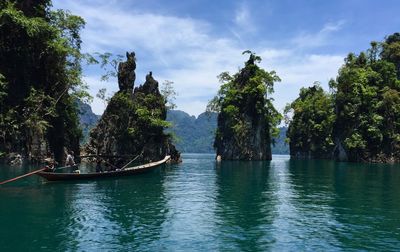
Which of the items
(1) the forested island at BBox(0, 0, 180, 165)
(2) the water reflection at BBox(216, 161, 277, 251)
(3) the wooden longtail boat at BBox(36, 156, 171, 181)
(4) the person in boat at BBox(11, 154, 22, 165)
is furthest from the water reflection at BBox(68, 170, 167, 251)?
(4) the person in boat at BBox(11, 154, 22, 165)

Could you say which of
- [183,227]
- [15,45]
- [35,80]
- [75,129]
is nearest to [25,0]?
[15,45]

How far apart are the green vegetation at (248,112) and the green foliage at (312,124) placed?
17.7 meters

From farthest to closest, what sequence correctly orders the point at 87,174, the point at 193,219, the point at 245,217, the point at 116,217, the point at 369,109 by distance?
1. the point at 369,109
2. the point at 87,174
3. the point at 245,217
4. the point at 116,217
5. the point at 193,219

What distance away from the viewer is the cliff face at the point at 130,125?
72688 millimetres

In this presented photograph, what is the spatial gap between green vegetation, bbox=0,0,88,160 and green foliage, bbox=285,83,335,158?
215 feet

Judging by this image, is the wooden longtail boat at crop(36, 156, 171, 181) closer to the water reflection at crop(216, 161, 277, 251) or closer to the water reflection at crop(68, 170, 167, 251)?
the water reflection at crop(68, 170, 167, 251)

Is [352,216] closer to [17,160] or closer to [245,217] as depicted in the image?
[245,217]

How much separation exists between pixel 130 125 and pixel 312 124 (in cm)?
6139

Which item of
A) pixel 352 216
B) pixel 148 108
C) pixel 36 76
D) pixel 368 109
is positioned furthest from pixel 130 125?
pixel 352 216

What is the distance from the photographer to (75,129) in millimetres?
66625

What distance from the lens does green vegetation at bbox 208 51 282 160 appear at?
90750 mm

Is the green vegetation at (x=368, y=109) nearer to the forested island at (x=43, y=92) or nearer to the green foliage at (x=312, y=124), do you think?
the green foliage at (x=312, y=124)

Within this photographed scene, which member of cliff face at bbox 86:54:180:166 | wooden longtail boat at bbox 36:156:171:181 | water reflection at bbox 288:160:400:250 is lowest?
water reflection at bbox 288:160:400:250

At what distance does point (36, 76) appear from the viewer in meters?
55.8
